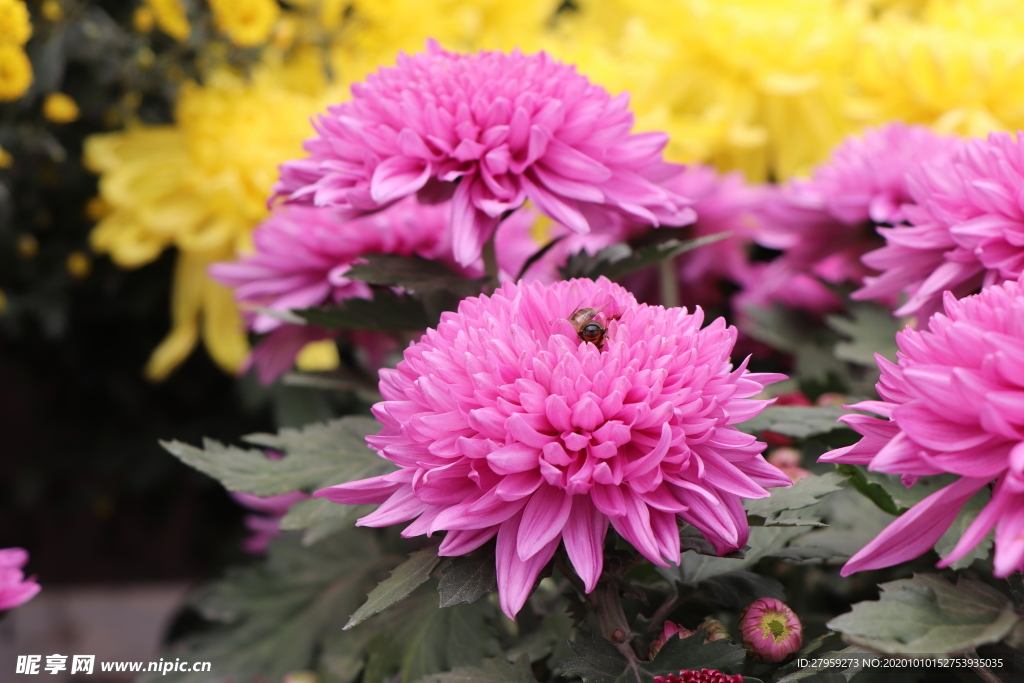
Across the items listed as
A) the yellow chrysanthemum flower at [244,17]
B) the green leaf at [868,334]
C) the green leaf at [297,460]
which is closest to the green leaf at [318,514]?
the green leaf at [297,460]

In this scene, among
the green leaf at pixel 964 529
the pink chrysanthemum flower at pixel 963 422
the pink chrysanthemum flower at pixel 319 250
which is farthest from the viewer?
the pink chrysanthemum flower at pixel 319 250

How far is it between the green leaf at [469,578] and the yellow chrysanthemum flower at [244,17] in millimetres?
675

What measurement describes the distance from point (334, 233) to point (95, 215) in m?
0.54

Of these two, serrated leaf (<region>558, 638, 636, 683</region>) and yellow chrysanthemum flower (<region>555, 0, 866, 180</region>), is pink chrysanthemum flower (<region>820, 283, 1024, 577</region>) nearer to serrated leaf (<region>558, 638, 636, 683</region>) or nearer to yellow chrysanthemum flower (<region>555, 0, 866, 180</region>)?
serrated leaf (<region>558, 638, 636, 683</region>)

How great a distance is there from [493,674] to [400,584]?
85 millimetres

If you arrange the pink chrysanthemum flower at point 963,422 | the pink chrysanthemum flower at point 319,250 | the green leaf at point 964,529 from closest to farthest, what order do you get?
the pink chrysanthemum flower at point 963,422 < the green leaf at point 964,529 < the pink chrysanthemum flower at point 319,250

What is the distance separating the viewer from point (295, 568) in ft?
2.35

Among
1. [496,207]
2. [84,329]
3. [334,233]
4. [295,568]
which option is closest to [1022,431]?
[496,207]

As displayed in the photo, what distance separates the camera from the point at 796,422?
49cm

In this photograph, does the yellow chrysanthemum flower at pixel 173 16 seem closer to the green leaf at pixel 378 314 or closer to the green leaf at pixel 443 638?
the green leaf at pixel 378 314

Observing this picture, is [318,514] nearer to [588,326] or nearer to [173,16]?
[588,326]

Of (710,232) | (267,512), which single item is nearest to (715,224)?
(710,232)

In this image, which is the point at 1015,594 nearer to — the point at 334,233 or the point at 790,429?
the point at 790,429

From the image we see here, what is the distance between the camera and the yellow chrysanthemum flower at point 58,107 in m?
0.85
